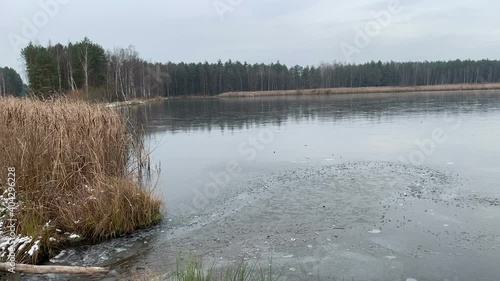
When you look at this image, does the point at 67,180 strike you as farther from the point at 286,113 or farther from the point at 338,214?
the point at 286,113

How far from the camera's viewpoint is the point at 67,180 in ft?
22.8

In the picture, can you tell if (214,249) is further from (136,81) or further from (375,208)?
(136,81)

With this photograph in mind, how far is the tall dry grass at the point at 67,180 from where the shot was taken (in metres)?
6.24

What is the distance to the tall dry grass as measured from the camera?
6.24 meters

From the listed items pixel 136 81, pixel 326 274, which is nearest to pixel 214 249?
pixel 326 274

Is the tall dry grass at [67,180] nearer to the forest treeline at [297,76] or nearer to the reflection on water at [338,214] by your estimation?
the reflection on water at [338,214]

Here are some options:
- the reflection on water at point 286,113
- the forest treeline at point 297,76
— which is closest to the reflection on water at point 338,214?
the reflection on water at point 286,113

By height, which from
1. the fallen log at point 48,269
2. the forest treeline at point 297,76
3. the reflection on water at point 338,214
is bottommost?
the reflection on water at point 338,214

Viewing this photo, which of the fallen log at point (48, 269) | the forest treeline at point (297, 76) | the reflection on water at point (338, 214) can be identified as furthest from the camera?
the forest treeline at point (297, 76)

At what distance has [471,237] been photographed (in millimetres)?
6176

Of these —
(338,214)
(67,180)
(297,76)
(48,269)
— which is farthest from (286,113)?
(297,76)

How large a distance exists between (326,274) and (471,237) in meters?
2.81

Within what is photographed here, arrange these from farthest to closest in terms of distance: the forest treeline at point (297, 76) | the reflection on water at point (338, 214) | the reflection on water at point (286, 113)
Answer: the forest treeline at point (297, 76), the reflection on water at point (286, 113), the reflection on water at point (338, 214)

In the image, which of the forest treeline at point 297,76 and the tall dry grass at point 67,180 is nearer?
the tall dry grass at point 67,180
